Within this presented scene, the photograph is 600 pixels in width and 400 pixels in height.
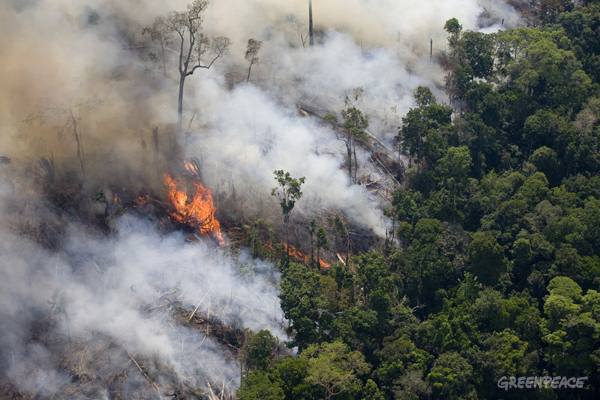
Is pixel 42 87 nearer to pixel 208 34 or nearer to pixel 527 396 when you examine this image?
pixel 208 34

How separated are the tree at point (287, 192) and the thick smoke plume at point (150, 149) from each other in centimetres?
129

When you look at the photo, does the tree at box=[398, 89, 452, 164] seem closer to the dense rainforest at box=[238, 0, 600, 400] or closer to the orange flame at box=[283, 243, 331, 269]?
the dense rainforest at box=[238, 0, 600, 400]

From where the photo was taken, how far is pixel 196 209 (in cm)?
8219

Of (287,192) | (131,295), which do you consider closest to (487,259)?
(287,192)

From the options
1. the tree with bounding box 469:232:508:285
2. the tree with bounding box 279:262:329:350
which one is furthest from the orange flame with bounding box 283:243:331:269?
the tree with bounding box 469:232:508:285

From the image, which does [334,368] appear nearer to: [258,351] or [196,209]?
[258,351]

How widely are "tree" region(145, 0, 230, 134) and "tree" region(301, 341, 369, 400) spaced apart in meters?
25.0

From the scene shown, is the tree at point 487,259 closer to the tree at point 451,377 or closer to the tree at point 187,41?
the tree at point 451,377

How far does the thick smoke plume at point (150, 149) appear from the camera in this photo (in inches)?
2881

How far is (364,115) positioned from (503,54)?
18.4 meters

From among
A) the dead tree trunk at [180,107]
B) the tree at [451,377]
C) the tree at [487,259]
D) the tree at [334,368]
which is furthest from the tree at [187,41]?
the tree at [451,377]

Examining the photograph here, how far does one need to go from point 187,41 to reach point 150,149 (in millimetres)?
14926

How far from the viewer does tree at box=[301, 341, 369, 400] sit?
6912cm

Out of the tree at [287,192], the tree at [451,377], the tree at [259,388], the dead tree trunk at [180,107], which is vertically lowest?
the tree at [259,388]
